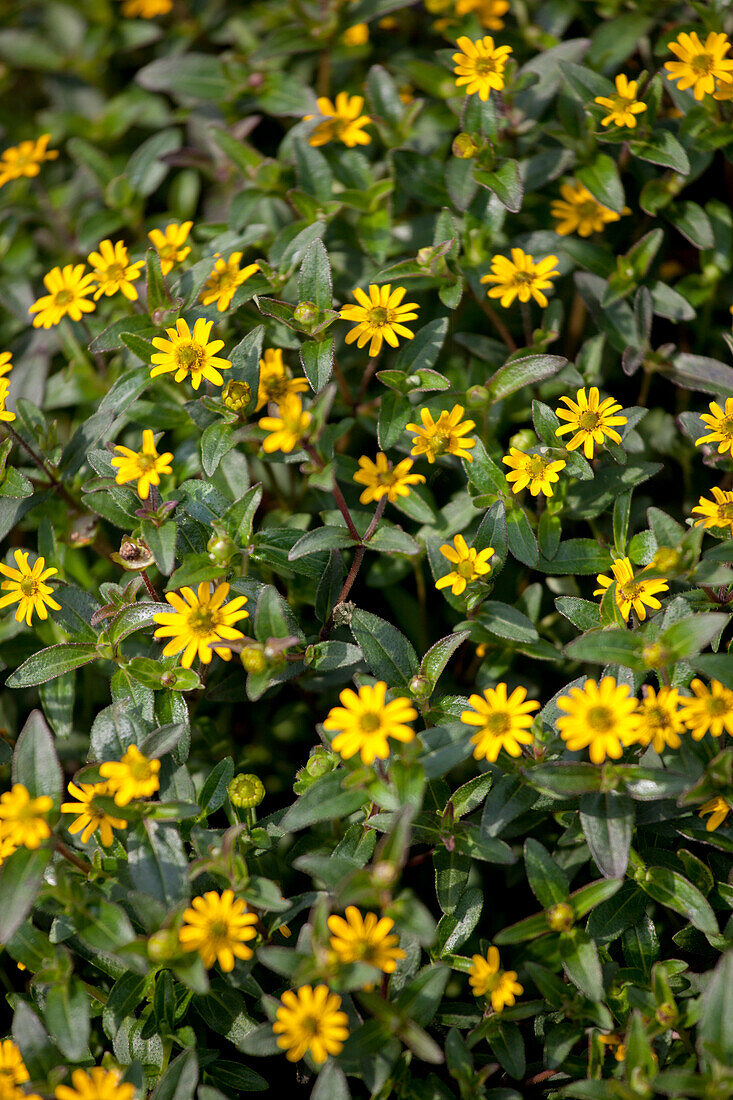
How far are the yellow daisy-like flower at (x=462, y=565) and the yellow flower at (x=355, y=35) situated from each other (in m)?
2.17

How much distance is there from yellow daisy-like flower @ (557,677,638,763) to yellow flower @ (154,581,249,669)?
0.79 meters

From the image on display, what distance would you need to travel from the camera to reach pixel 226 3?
3.82m

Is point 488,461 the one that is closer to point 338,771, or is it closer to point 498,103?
point 338,771

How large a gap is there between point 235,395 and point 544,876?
1.43 metres

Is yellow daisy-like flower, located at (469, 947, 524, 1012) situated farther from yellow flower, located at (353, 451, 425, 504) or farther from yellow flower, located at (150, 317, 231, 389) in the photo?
yellow flower, located at (150, 317, 231, 389)

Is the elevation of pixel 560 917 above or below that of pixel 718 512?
below

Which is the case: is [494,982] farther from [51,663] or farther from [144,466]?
[144,466]

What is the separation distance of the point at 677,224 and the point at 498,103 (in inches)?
27.3

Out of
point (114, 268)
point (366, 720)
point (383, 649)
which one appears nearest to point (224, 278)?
point (114, 268)

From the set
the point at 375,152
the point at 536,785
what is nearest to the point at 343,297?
the point at 375,152

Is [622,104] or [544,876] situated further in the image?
[622,104]

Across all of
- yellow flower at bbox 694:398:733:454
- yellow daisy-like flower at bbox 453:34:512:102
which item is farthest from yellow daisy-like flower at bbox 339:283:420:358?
yellow flower at bbox 694:398:733:454

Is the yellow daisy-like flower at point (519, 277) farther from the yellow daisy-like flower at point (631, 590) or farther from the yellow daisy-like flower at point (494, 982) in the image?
the yellow daisy-like flower at point (494, 982)

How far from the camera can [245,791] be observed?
7.12ft
